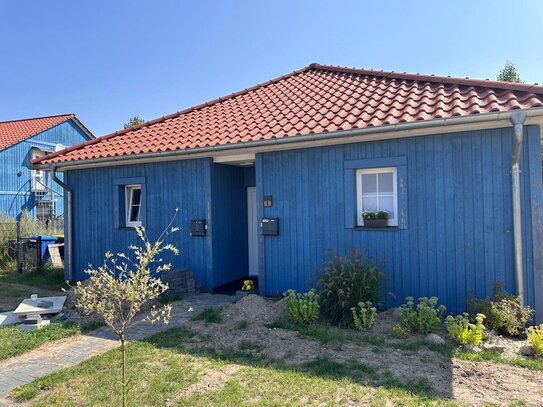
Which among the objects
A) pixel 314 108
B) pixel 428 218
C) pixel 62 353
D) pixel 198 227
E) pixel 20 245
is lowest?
pixel 62 353

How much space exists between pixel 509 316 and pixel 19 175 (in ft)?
80.8

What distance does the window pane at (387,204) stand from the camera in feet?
20.5

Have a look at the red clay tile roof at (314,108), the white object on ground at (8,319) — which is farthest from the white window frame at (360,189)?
the white object on ground at (8,319)

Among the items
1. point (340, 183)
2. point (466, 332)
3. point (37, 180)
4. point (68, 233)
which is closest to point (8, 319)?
point (68, 233)

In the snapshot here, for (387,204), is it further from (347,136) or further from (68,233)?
(68,233)

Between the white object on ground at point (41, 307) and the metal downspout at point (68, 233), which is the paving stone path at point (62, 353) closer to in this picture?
the white object on ground at point (41, 307)

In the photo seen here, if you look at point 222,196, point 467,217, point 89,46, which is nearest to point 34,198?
point 89,46

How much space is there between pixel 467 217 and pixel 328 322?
8.65 feet

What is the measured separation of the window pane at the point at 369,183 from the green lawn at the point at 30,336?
16.1 ft

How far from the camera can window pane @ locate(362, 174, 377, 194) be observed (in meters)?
6.43

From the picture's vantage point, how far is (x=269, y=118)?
7.91 metres

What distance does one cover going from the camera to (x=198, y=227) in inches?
309

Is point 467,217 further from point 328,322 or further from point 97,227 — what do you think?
→ point 97,227

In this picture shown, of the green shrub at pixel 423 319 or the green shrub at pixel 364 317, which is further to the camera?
the green shrub at pixel 364 317
